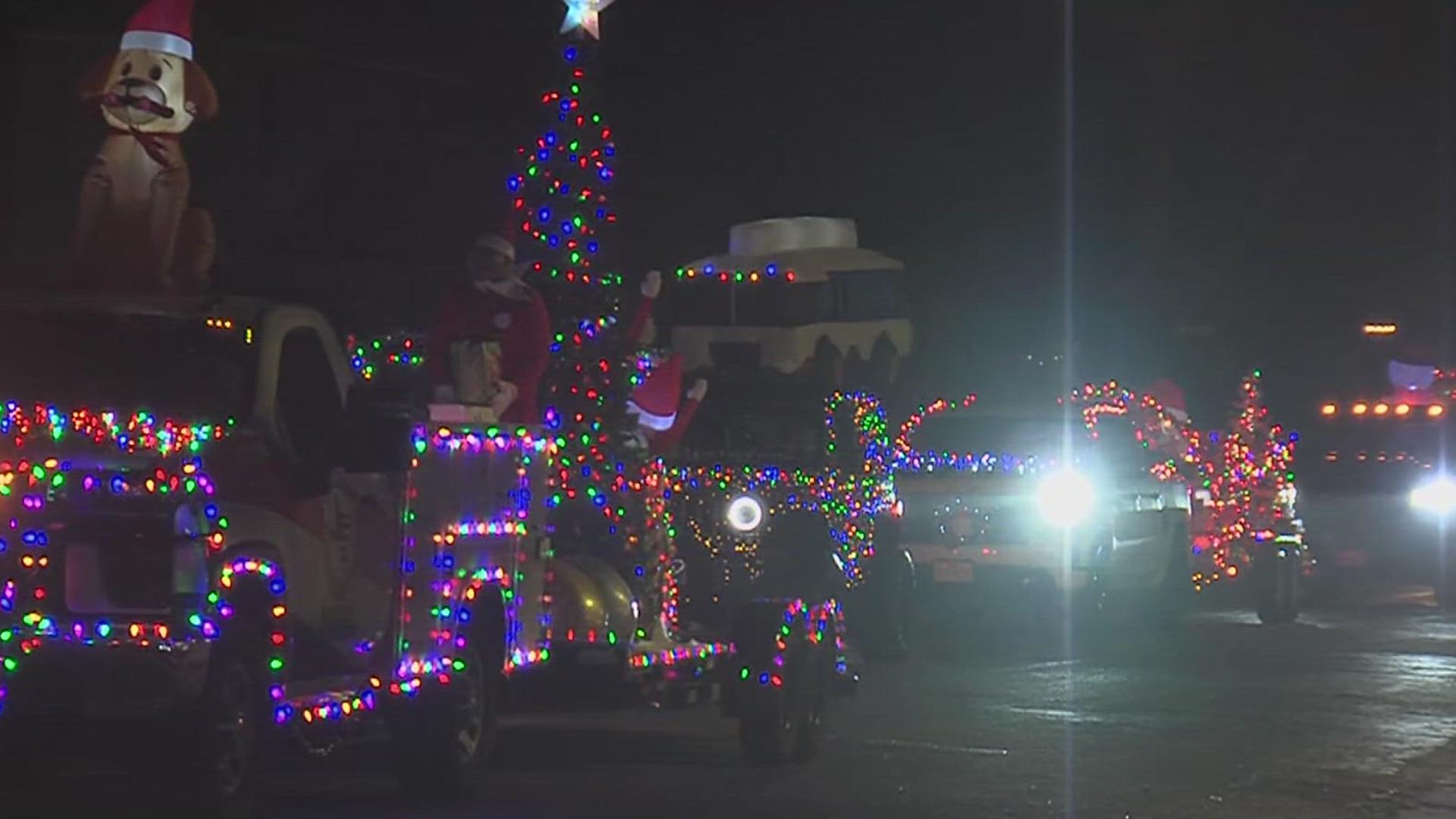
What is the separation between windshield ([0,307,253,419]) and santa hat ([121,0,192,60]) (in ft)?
6.11

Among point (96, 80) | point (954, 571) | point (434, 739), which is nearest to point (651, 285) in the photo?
point (96, 80)

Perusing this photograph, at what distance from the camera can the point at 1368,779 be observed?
1253 cm

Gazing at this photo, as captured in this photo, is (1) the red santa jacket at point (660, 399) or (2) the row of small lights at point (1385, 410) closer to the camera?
(1) the red santa jacket at point (660, 399)

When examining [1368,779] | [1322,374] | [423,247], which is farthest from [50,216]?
[1368,779]

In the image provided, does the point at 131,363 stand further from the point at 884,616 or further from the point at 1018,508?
the point at 1018,508

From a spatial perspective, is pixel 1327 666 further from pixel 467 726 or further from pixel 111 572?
pixel 111 572

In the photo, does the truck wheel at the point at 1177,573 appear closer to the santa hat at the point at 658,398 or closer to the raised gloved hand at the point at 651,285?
the santa hat at the point at 658,398

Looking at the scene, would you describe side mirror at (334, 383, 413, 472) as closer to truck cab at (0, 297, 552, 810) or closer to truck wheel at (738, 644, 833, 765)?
truck cab at (0, 297, 552, 810)

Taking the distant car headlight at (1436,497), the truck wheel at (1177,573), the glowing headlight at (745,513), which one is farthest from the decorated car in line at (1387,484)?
the glowing headlight at (745,513)

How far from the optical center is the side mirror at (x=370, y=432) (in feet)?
33.4

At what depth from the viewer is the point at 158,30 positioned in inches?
469

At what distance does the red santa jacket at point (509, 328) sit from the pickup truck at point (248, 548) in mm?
535

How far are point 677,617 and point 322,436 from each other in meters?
3.29

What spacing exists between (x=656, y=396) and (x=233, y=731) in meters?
5.18
